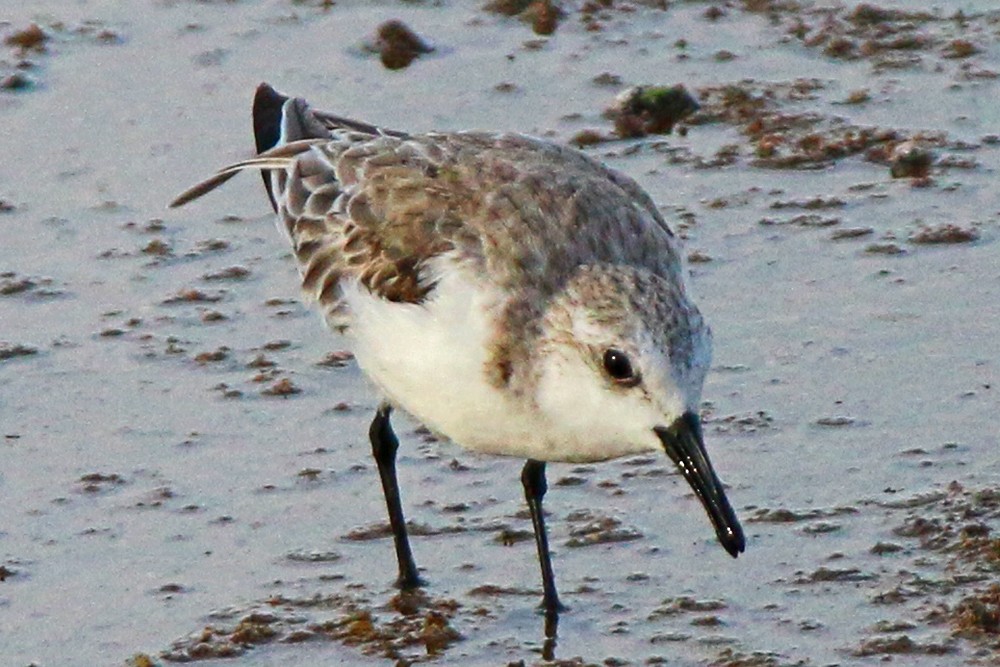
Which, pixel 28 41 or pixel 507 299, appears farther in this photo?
pixel 28 41

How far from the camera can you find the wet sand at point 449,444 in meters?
6.65

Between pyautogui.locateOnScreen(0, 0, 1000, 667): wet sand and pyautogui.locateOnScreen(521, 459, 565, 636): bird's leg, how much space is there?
0.07 m

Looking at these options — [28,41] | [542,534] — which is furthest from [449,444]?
[28,41]

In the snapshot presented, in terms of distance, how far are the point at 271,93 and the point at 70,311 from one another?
4.07ft

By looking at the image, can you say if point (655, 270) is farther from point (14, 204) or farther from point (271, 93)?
point (14, 204)

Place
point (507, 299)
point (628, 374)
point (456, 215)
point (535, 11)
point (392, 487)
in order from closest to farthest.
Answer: point (628, 374) → point (507, 299) → point (456, 215) → point (392, 487) → point (535, 11)

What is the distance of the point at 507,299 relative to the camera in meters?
6.25

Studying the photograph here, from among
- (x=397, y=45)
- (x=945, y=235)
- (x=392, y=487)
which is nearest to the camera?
(x=392, y=487)

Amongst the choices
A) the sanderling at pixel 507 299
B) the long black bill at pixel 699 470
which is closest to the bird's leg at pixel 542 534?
the sanderling at pixel 507 299

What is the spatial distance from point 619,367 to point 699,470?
0.34 meters

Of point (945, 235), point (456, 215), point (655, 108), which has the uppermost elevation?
point (456, 215)

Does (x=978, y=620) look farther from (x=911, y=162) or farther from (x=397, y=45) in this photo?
(x=397, y=45)

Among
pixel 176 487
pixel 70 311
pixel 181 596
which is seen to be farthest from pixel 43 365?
pixel 181 596

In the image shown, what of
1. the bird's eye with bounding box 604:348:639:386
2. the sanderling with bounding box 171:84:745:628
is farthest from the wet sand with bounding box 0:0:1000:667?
the bird's eye with bounding box 604:348:639:386
